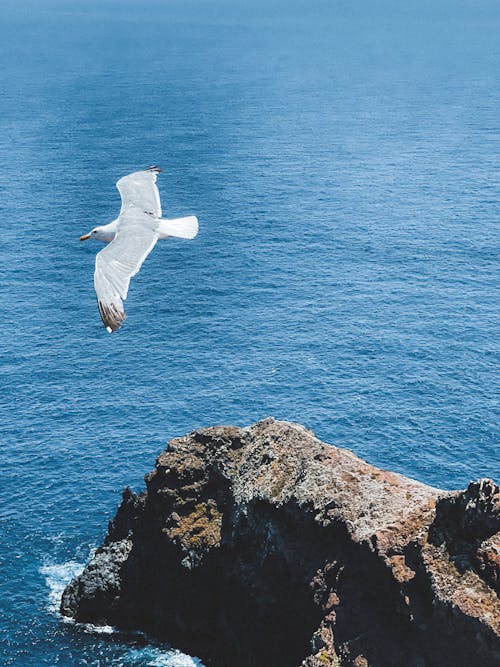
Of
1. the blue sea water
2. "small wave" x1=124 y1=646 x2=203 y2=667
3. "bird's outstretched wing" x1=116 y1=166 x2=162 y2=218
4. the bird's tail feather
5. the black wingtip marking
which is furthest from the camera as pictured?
the blue sea water

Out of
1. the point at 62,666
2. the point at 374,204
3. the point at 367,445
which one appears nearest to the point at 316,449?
the point at 62,666

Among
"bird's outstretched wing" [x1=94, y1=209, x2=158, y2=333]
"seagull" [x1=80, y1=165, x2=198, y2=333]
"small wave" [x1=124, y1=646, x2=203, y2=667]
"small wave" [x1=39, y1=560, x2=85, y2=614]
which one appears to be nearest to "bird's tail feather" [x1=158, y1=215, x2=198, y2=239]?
"seagull" [x1=80, y1=165, x2=198, y2=333]

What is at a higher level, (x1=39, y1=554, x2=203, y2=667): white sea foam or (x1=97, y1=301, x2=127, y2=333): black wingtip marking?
(x1=97, y1=301, x2=127, y2=333): black wingtip marking

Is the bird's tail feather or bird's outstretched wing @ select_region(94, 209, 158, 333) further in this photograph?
the bird's tail feather

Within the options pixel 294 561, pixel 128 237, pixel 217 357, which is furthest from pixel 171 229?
pixel 217 357

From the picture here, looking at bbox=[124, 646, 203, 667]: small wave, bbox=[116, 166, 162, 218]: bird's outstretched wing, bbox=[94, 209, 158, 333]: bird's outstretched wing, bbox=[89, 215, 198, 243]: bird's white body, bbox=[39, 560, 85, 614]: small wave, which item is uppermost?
bbox=[116, 166, 162, 218]: bird's outstretched wing

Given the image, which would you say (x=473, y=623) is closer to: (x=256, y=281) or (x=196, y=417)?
(x=196, y=417)

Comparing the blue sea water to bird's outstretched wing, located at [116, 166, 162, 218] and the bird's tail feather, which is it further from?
the bird's tail feather

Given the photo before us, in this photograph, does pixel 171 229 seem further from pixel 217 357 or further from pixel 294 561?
pixel 217 357
